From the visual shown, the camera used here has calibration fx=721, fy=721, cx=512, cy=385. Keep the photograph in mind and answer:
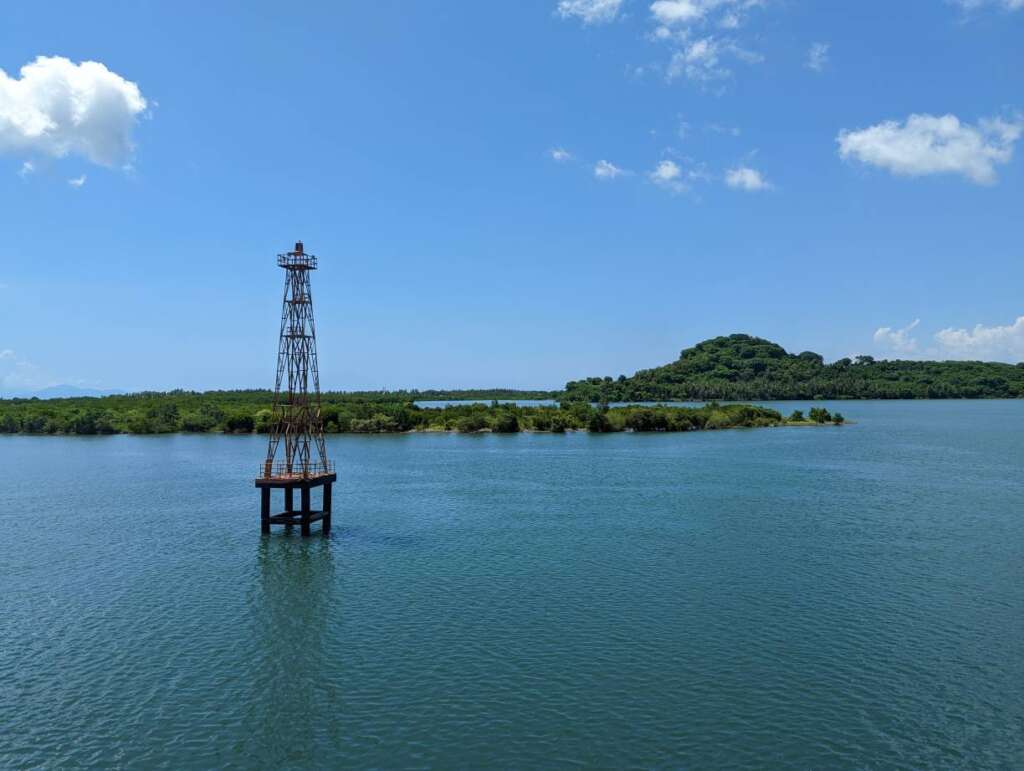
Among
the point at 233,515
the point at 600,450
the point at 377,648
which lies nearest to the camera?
the point at 377,648

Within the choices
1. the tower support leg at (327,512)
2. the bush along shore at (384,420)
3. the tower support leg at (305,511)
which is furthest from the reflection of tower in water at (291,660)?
the bush along shore at (384,420)

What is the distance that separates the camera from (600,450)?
112812mm

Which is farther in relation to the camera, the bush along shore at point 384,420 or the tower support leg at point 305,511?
the bush along shore at point 384,420

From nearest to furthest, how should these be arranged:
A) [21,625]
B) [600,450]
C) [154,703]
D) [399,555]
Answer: [154,703] → [21,625] → [399,555] → [600,450]

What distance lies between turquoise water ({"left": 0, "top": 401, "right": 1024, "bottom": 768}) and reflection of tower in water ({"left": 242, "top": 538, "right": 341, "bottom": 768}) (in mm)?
128

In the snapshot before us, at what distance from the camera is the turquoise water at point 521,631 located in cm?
2177

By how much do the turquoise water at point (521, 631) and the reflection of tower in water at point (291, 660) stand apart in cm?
13

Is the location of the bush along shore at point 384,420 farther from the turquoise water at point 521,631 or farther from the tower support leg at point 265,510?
the tower support leg at point 265,510

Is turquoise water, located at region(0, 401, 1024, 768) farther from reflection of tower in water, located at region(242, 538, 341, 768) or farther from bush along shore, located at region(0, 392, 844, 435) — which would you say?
bush along shore, located at region(0, 392, 844, 435)

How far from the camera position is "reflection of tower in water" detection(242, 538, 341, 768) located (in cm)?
2191

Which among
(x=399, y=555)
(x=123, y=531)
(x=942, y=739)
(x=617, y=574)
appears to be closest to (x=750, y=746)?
(x=942, y=739)

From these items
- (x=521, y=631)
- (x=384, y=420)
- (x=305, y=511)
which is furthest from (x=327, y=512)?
(x=384, y=420)

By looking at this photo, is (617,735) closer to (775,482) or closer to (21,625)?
(21,625)

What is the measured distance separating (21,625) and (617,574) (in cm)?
2838
